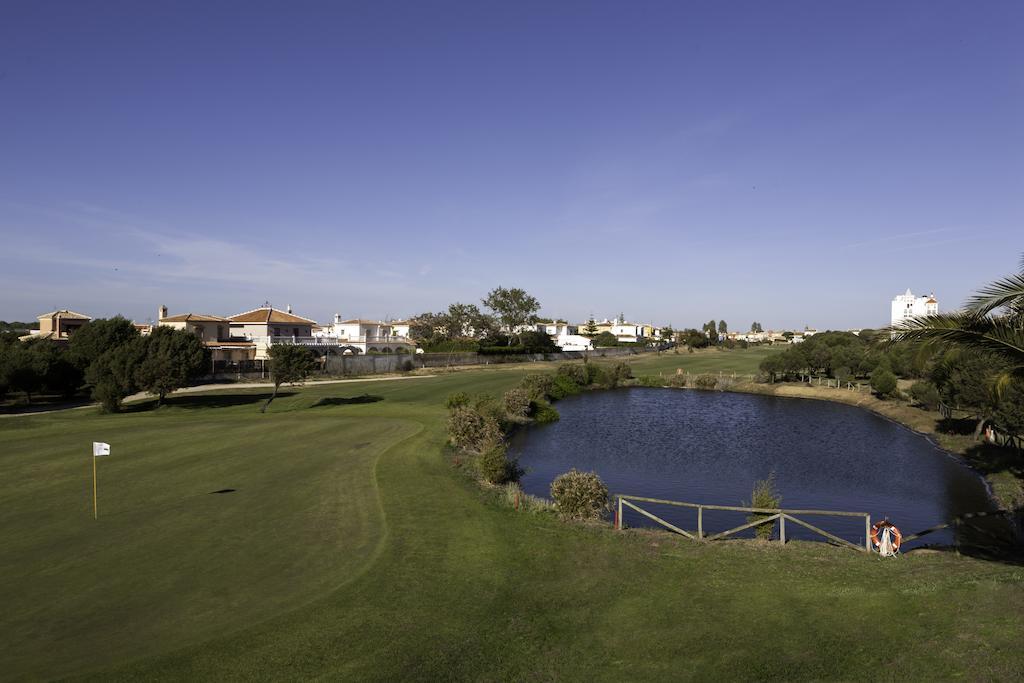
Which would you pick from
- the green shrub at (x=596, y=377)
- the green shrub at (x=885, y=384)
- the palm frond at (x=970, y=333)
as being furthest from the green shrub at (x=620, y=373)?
the palm frond at (x=970, y=333)

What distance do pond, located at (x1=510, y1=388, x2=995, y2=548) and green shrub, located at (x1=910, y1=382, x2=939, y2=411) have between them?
12.2 feet

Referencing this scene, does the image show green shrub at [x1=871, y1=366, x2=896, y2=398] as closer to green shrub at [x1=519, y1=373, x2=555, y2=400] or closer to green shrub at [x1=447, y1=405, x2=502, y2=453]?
green shrub at [x1=519, y1=373, x2=555, y2=400]

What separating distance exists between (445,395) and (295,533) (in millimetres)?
45271

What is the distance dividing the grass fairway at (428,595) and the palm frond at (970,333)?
5.75 meters

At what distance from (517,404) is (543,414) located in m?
3.66

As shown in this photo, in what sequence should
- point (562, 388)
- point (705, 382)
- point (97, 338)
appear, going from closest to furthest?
1. point (97, 338)
2. point (562, 388)
3. point (705, 382)

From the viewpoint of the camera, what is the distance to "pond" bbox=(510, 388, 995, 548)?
31062 millimetres

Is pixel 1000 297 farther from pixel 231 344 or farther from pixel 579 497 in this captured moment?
pixel 231 344

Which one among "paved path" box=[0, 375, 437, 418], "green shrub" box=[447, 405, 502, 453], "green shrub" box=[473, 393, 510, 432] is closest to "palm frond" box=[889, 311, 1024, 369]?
"green shrub" box=[447, 405, 502, 453]

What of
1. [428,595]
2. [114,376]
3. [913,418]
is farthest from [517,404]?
[428,595]

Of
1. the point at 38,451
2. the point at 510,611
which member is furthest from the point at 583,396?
the point at 510,611

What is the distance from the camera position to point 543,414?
6072cm

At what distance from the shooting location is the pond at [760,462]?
3106 centimetres

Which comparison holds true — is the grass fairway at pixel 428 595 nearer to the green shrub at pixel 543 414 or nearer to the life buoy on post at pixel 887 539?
the life buoy on post at pixel 887 539
